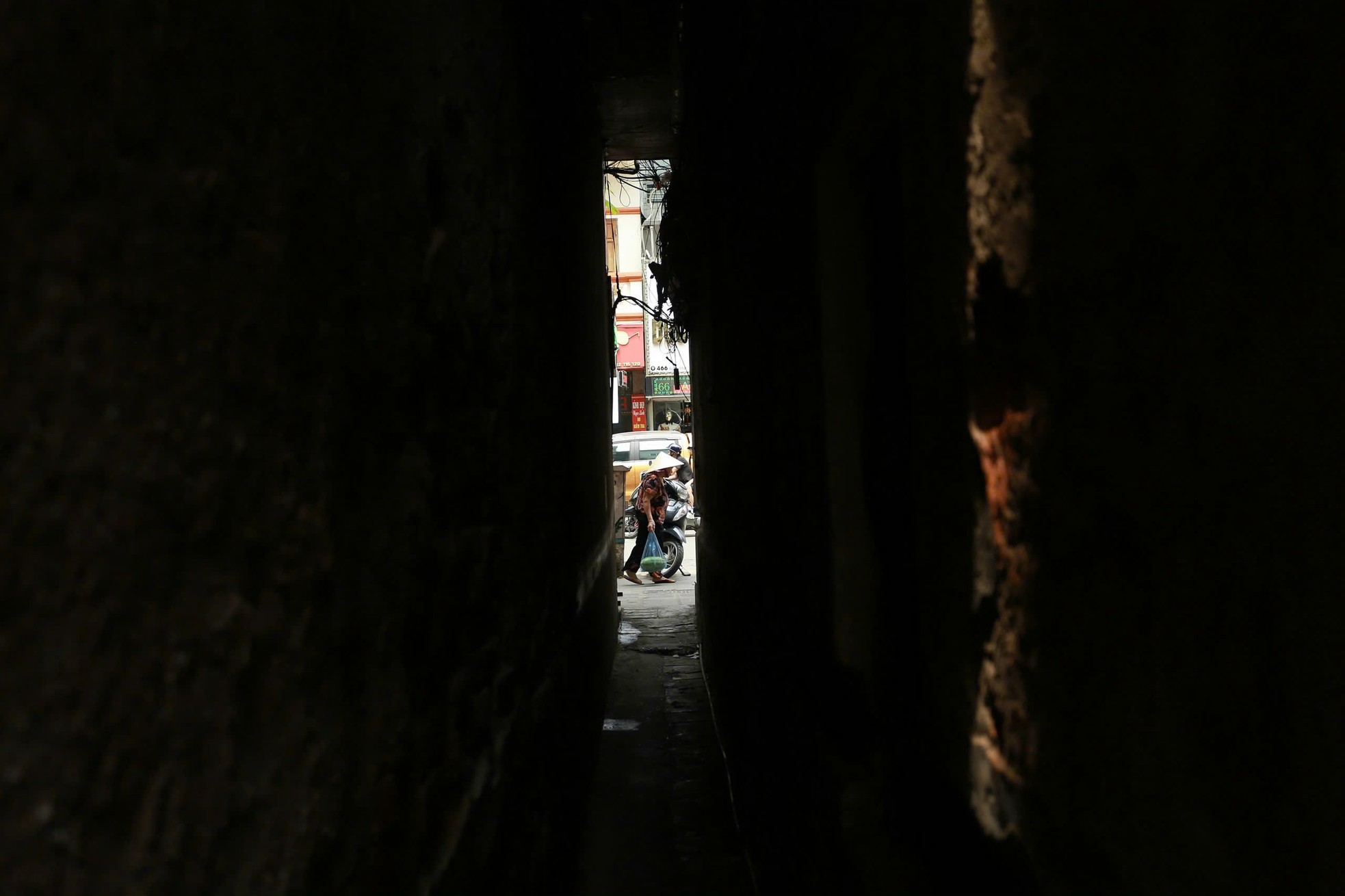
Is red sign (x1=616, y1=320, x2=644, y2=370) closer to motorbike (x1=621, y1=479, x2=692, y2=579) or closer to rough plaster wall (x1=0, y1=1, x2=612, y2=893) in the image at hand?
motorbike (x1=621, y1=479, x2=692, y2=579)

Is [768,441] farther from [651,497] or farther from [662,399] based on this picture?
[662,399]

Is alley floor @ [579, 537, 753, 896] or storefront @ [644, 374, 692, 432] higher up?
storefront @ [644, 374, 692, 432]

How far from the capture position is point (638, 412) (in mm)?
23656

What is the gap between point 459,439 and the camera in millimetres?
1730

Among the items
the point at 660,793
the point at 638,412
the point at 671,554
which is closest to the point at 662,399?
the point at 638,412

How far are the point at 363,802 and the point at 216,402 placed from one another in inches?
24.5

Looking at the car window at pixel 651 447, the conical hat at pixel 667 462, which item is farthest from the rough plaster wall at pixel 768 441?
the car window at pixel 651 447

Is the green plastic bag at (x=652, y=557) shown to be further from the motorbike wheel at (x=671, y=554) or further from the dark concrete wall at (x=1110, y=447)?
the dark concrete wall at (x=1110, y=447)

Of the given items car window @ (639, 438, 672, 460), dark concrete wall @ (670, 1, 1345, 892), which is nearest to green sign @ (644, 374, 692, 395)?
car window @ (639, 438, 672, 460)

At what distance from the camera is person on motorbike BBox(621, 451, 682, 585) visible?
1063 centimetres

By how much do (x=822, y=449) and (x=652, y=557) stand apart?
29.5 ft

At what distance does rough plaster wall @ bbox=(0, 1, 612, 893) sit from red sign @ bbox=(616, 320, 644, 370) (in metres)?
21.3

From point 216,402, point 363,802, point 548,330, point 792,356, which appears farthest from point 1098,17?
point 548,330

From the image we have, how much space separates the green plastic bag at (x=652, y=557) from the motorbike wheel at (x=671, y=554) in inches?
3.2
